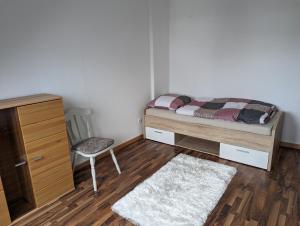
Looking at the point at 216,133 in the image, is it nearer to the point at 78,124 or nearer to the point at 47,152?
the point at 78,124

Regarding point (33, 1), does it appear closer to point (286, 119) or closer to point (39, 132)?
point (39, 132)

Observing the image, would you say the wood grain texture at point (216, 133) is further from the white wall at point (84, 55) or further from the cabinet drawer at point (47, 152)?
the cabinet drawer at point (47, 152)

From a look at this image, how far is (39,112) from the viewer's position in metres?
1.91

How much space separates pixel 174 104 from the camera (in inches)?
130

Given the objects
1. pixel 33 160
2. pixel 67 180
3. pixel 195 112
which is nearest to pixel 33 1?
pixel 33 160

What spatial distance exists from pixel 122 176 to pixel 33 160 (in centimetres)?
100

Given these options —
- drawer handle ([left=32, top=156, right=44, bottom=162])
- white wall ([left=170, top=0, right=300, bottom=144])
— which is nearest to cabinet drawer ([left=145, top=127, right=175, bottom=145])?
white wall ([left=170, top=0, right=300, bottom=144])

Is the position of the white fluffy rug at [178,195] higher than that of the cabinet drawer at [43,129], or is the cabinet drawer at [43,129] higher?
the cabinet drawer at [43,129]

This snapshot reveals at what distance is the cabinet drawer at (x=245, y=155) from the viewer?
2.59 metres

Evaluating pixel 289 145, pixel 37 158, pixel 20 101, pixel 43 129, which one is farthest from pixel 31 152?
pixel 289 145

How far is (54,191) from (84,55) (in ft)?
5.01

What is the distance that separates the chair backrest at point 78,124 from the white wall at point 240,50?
79.2 inches

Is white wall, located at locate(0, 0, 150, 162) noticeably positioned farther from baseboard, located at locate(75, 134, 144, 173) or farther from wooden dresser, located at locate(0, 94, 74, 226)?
wooden dresser, located at locate(0, 94, 74, 226)

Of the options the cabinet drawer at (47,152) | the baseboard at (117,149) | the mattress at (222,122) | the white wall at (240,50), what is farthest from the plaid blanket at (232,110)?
the cabinet drawer at (47,152)
